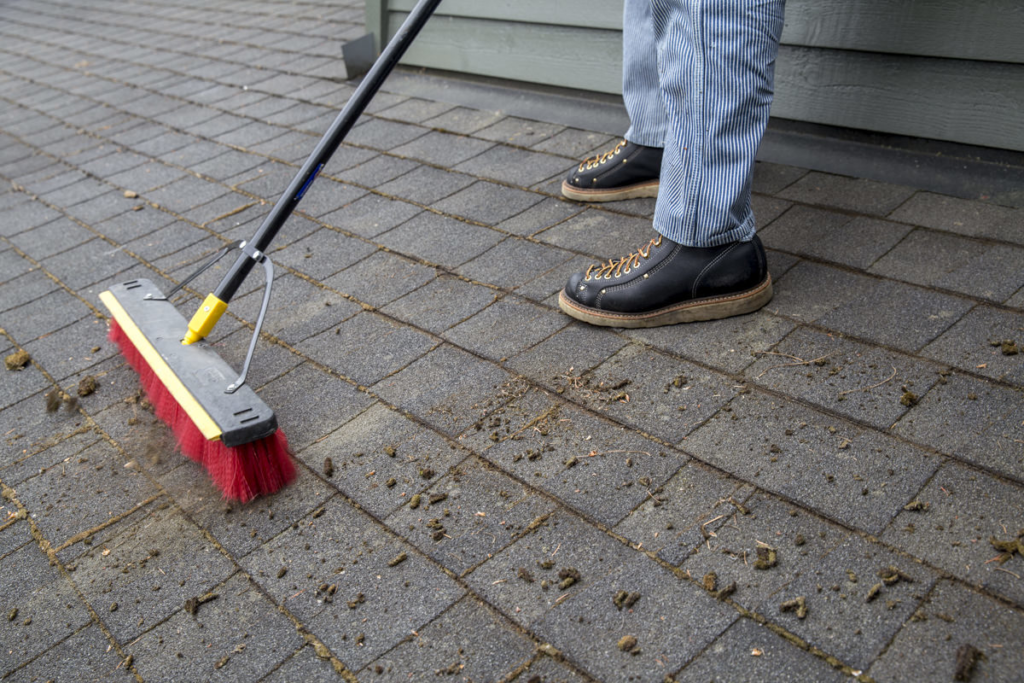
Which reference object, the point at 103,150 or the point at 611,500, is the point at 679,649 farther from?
the point at 103,150

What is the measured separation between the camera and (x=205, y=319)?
2150 mm

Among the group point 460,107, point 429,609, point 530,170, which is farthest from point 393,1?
point 429,609

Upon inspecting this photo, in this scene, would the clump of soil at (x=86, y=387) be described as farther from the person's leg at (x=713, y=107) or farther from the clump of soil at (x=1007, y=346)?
the clump of soil at (x=1007, y=346)

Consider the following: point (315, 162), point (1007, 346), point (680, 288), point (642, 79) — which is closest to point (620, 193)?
point (642, 79)

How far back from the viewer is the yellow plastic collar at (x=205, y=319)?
84.6 inches

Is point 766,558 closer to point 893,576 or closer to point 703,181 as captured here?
point 893,576

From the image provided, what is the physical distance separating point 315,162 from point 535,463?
98 centimetres

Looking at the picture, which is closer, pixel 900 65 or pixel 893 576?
pixel 893 576

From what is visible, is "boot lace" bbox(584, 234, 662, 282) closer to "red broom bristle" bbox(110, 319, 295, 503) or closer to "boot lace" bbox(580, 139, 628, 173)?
"boot lace" bbox(580, 139, 628, 173)

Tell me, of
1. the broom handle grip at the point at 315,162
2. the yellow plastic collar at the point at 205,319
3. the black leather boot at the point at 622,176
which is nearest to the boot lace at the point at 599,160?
the black leather boot at the point at 622,176

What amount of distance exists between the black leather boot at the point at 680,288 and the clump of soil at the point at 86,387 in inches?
53.7

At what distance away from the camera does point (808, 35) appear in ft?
9.86

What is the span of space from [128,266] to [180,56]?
11.0ft

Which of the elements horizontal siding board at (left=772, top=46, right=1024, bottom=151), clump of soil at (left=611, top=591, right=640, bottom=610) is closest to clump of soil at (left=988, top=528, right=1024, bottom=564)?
clump of soil at (left=611, top=591, right=640, bottom=610)
